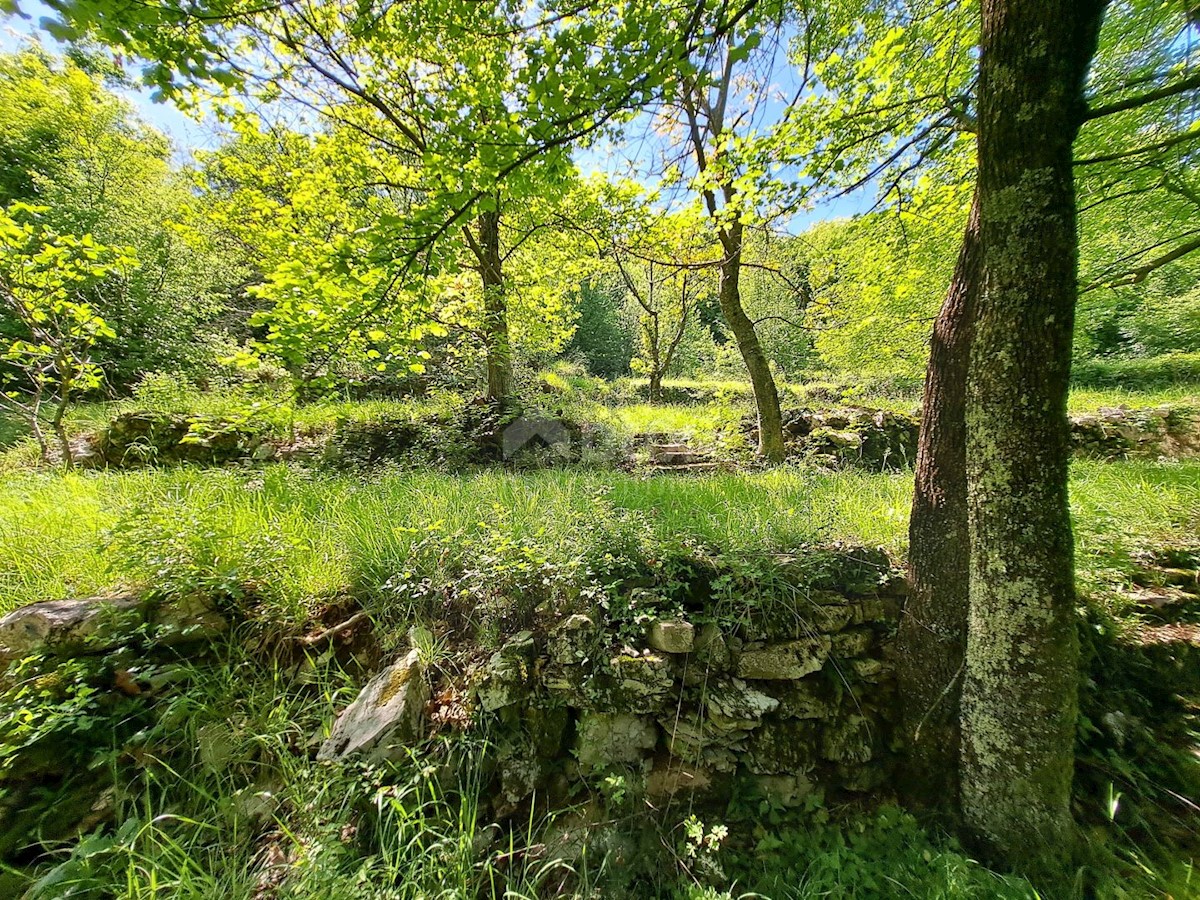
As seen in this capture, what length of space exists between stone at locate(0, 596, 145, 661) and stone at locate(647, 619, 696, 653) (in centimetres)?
290

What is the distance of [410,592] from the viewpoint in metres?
2.56

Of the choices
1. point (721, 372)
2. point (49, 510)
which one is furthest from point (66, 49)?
point (721, 372)

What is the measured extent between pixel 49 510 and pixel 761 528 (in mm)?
5546

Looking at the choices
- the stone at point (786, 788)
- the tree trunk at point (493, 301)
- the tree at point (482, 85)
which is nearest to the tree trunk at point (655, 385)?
the tree trunk at point (493, 301)

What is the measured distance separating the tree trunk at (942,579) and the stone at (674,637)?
3.94 feet

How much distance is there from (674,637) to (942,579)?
4.80ft

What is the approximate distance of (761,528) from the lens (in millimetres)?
2760

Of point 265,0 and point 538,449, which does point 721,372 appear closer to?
point 538,449

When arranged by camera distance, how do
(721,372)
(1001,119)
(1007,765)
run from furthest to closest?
(721,372) < (1007,765) < (1001,119)

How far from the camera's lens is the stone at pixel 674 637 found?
220cm

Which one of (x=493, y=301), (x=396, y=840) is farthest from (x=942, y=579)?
(x=493, y=301)

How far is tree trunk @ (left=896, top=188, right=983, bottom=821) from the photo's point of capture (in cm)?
205

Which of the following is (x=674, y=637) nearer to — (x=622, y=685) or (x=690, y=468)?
(x=622, y=685)

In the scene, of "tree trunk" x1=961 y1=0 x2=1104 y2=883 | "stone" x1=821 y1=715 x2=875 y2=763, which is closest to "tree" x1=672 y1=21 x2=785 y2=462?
"tree trunk" x1=961 y1=0 x2=1104 y2=883
